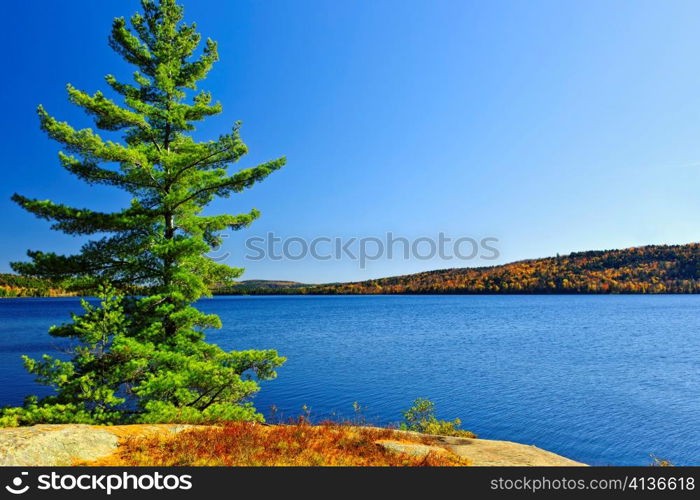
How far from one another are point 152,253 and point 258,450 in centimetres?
903

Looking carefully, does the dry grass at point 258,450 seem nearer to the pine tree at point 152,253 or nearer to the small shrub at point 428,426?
the pine tree at point 152,253

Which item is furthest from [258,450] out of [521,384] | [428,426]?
[521,384]

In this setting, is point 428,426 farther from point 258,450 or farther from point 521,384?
point 521,384

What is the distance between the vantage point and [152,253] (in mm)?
15539

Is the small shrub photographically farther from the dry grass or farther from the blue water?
the dry grass

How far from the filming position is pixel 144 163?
49.2ft

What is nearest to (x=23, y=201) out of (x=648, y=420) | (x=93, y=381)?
(x=93, y=381)

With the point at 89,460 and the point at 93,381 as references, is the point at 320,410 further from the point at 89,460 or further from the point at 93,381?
the point at 89,460

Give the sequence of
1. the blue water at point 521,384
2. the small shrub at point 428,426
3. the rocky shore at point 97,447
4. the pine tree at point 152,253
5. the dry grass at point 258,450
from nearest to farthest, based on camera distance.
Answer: the rocky shore at point 97,447
the dry grass at point 258,450
the pine tree at point 152,253
the small shrub at point 428,426
the blue water at point 521,384

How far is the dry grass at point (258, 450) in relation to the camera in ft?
31.4

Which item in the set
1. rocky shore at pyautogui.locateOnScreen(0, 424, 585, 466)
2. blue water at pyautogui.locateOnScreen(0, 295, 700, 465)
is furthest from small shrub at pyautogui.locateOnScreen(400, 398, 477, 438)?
rocky shore at pyautogui.locateOnScreen(0, 424, 585, 466)

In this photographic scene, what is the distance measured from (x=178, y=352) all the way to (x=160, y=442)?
15.1 ft

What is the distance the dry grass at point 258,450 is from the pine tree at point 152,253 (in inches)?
110

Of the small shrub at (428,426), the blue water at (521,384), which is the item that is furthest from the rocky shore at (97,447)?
the blue water at (521,384)
